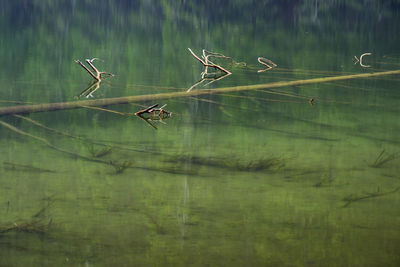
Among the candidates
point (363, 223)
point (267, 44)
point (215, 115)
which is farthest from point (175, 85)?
point (267, 44)

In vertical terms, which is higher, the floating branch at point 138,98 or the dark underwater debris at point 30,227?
the floating branch at point 138,98

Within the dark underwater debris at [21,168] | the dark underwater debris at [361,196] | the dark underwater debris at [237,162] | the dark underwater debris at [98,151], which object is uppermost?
the dark underwater debris at [98,151]

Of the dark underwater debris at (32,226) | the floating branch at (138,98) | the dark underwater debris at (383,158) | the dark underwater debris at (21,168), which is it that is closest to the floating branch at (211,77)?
the floating branch at (138,98)

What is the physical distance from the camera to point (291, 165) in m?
1.72

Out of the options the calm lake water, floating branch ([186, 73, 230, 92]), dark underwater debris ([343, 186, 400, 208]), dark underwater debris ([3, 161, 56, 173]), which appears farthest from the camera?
floating branch ([186, 73, 230, 92])

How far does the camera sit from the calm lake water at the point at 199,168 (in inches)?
49.9

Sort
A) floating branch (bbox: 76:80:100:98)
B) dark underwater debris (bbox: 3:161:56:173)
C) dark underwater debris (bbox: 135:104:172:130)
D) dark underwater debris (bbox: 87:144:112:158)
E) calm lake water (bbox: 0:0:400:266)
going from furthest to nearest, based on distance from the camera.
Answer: floating branch (bbox: 76:80:100:98) → dark underwater debris (bbox: 135:104:172:130) → dark underwater debris (bbox: 87:144:112:158) → dark underwater debris (bbox: 3:161:56:173) → calm lake water (bbox: 0:0:400:266)

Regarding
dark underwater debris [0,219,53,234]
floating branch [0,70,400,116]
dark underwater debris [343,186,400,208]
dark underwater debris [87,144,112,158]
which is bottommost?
dark underwater debris [0,219,53,234]

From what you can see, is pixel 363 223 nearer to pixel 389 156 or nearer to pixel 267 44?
pixel 389 156

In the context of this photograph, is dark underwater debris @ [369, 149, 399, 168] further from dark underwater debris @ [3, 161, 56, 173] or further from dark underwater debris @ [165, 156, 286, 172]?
dark underwater debris @ [3, 161, 56, 173]

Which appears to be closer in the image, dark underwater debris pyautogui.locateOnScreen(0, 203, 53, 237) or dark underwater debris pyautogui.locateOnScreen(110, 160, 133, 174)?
dark underwater debris pyautogui.locateOnScreen(0, 203, 53, 237)

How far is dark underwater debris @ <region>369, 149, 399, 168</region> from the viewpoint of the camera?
5.78 feet

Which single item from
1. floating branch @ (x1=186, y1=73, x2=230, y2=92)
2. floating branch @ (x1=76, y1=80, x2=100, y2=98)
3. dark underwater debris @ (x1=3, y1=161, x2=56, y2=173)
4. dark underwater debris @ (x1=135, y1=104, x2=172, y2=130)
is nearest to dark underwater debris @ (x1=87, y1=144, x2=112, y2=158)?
dark underwater debris @ (x1=3, y1=161, x2=56, y2=173)

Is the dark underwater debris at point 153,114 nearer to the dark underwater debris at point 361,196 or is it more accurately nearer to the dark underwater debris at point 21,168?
the dark underwater debris at point 21,168
